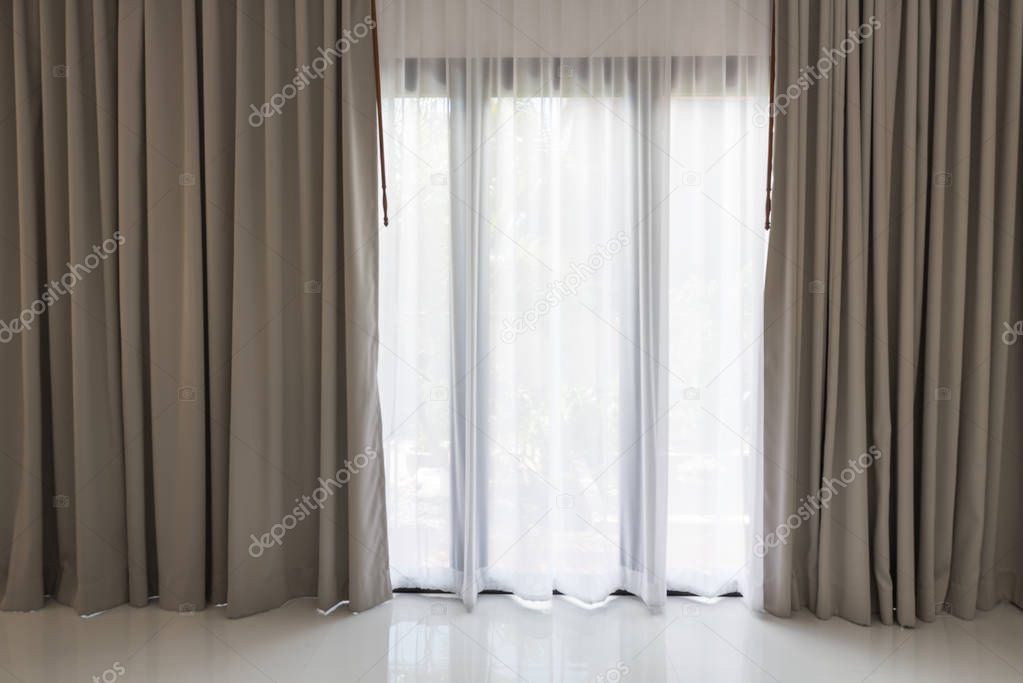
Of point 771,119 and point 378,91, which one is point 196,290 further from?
point 771,119

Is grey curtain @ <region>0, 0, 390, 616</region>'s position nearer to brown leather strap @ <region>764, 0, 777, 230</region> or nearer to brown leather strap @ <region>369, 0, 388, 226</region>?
brown leather strap @ <region>369, 0, 388, 226</region>

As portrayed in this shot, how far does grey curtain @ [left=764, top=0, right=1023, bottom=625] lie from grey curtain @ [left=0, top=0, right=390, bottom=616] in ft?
4.78

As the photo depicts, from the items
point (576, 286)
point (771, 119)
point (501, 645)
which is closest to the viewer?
point (501, 645)

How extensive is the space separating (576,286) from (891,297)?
3.62 feet

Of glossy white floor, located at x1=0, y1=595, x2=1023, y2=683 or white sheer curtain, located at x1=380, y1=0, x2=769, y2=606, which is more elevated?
white sheer curtain, located at x1=380, y1=0, x2=769, y2=606

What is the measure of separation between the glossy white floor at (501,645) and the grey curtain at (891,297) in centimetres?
16

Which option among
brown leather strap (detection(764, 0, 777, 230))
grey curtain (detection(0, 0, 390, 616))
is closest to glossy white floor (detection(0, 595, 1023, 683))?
grey curtain (detection(0, 0, 390, 616))

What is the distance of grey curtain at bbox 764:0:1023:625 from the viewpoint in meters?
2.30

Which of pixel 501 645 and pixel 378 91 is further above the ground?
pixel 378 91

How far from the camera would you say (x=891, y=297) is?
2.38 meters

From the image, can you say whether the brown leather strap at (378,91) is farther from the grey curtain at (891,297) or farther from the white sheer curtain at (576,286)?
the grey curtain at (891,297)

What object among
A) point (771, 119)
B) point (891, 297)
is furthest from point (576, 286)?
point (891, 297)

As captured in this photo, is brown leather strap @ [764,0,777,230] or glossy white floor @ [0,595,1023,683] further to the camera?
brown leather strap @ [764,0,777,230]

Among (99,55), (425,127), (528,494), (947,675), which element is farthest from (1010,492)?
(99,55)
